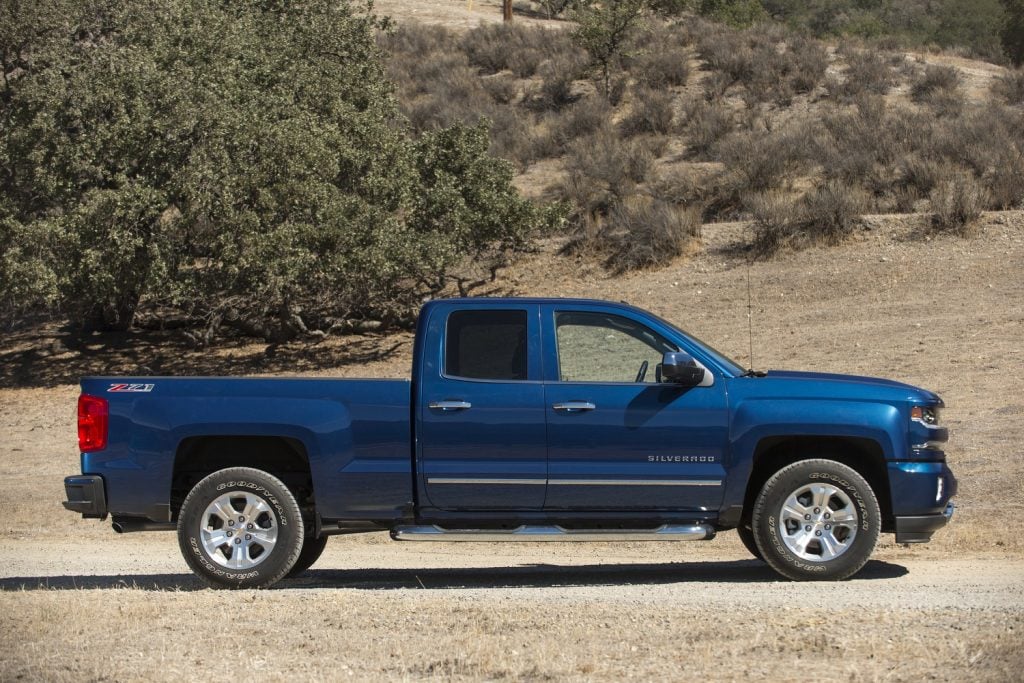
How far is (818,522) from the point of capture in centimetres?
862

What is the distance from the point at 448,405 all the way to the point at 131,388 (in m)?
2.09

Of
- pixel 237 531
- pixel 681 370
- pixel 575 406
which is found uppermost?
pixel 681 370

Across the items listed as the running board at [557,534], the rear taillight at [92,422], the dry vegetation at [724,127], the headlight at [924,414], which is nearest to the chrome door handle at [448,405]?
the running board at [557,534]

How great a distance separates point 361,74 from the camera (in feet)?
90.4

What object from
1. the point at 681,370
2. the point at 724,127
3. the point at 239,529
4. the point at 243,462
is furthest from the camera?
the point at 724,127

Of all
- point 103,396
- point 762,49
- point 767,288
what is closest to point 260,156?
point 767,288

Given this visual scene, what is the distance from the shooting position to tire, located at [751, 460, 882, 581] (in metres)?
8.55

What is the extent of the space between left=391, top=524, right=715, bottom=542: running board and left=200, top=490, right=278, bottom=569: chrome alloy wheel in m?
0.88

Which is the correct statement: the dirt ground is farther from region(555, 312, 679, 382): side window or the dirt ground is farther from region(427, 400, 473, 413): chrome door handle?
region(555, 312, 679, 382): side window

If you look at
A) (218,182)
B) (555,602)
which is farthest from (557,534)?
(218,182)

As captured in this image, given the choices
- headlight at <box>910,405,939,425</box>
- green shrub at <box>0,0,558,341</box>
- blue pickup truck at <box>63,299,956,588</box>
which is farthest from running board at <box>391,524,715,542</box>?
green shrub at <box>0,0,558,341</box>

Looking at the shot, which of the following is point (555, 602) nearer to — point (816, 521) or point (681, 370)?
point (681, 370)

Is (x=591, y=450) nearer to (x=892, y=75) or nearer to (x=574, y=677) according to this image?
(x=574, y=677)

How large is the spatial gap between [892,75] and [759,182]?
11.7 m
